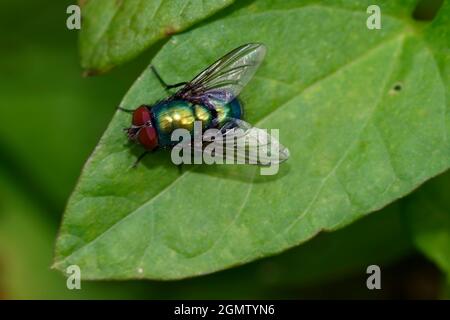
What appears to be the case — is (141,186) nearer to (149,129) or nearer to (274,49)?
(149,129)

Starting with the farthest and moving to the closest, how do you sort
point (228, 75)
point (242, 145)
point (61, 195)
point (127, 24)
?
point (61, 195) < point (228, 75) < point (242, 145) < point (127, 24)

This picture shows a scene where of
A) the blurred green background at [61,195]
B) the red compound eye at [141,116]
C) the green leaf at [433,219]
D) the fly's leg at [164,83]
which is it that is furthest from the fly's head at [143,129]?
the green leaf at [433,219]

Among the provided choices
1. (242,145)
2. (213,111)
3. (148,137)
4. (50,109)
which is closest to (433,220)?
(242,145)

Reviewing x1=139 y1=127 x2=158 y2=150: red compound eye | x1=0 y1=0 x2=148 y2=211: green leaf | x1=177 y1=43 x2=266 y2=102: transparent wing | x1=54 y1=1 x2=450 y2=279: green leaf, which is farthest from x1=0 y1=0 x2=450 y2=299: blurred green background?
x1=54 y1=1 x2=450 y2=279: green leaf

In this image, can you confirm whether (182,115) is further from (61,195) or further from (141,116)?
(61,195)

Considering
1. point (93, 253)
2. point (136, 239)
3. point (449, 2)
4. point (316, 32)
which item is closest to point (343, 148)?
point (316, 32)

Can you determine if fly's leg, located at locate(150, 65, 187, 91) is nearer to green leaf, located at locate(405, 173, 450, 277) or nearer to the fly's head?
the fly's head

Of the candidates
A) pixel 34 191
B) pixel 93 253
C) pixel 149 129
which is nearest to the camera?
pixel 93 253
